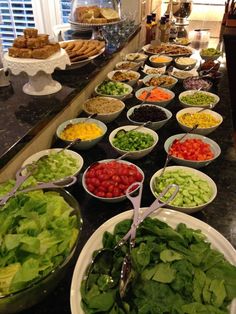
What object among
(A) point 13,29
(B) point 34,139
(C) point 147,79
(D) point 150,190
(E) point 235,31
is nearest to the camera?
(D) point 150,190

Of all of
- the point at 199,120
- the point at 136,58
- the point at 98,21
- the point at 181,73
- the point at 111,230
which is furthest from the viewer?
the point at 136,58

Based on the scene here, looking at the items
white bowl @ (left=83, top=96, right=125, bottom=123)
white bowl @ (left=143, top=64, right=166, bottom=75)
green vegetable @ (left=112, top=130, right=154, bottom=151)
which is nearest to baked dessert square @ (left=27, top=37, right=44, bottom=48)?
white bowl @ (left=83, top=96, right=125, bottom=123)

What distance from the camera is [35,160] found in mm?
1173

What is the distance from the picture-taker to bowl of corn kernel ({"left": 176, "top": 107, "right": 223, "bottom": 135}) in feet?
4.75

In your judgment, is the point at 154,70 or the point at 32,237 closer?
the point at 32,237

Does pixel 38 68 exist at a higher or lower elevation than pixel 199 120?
higher

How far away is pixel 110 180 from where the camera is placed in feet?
3.51

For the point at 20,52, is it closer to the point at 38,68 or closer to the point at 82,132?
the point at 38,68

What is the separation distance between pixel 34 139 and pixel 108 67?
1.05 meters

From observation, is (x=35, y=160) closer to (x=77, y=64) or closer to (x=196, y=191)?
A: (x=196, y=191)

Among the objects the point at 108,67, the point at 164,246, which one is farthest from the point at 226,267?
the point at 108,67

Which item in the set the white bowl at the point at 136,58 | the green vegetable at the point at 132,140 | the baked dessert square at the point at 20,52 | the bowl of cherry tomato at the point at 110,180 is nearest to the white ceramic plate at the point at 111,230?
the bowl of cherry tomato at the point at 110,180

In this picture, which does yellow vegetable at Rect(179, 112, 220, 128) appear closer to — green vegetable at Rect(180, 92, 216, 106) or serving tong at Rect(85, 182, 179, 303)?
green vegetable at Rect(180, 92, 216, 106)

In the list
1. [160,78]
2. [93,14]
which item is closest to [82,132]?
[160,78]
